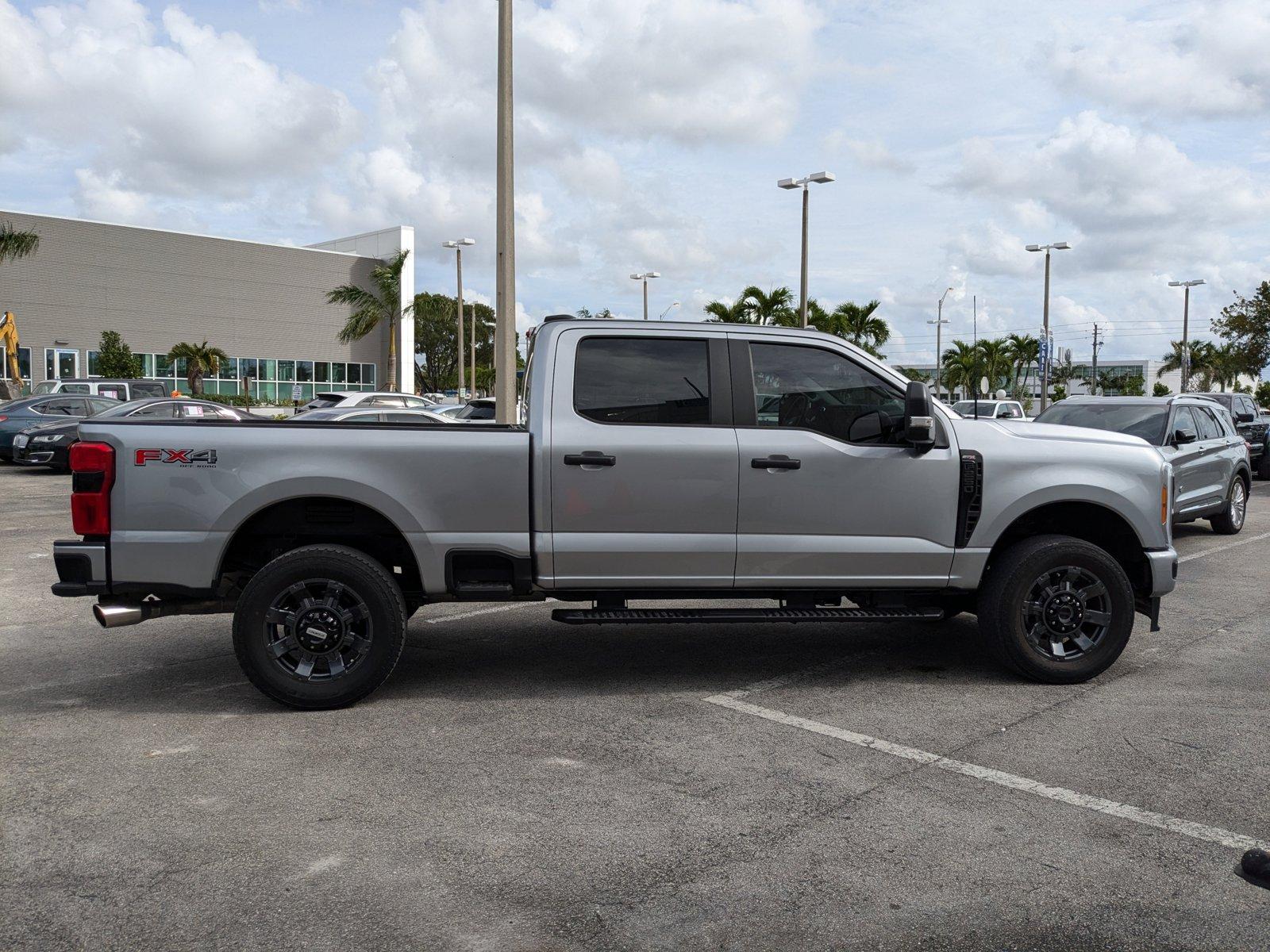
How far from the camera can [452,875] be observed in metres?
3.79

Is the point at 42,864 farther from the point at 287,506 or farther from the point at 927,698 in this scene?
the point at 927,698

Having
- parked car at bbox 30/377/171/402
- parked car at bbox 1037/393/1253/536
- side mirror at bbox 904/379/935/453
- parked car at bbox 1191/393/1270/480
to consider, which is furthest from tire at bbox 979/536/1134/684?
parked car at bbox 30/377/171/402

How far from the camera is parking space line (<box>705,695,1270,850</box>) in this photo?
13.7 ft

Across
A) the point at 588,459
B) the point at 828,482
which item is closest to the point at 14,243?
the point at 588,459

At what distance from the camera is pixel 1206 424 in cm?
1327

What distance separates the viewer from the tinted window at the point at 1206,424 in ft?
42.8

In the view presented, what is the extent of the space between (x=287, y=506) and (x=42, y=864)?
2.39 m

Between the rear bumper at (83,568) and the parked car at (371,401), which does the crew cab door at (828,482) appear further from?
the parked car at (371,401)

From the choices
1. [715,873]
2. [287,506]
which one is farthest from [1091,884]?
[287,506]

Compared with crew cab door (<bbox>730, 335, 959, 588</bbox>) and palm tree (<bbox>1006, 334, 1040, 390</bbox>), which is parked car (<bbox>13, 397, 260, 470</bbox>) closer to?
crew cab door (<bbox>730, 335, 959, 588</bbox>)

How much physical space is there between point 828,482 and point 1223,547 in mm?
8653

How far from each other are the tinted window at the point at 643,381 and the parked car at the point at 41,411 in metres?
20.0

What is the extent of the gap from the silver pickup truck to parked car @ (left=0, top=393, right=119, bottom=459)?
19.4 meters

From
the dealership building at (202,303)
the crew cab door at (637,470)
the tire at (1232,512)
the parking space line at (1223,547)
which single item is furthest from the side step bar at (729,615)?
the dealership building at (202,303)
